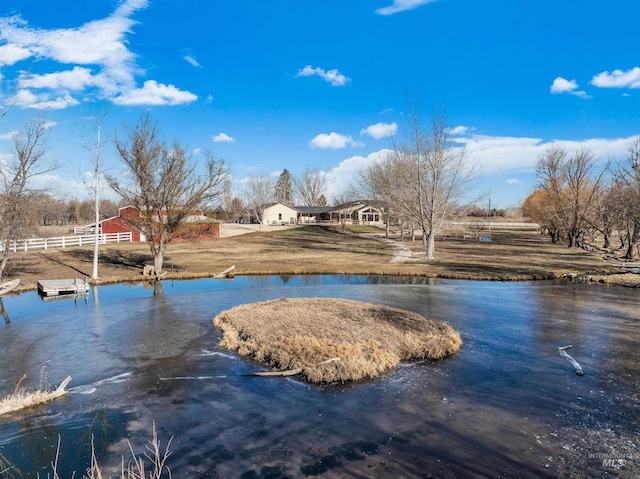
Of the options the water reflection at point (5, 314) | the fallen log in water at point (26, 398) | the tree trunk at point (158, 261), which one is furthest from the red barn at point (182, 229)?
the fallen log in water at point (26, 398)

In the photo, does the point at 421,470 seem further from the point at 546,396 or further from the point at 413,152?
the point at 413,152

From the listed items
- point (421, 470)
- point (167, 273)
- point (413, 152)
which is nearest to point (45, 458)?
point (421, 470)

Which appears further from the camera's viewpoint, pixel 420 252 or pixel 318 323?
pixel 420 252

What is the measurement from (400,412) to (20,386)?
360 inches

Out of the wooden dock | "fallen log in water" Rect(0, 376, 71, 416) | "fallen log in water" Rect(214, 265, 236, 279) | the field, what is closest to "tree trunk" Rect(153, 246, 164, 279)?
the field

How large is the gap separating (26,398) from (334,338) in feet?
26.4

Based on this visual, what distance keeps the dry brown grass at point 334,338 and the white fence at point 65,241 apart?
32768 mm

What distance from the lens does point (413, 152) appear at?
37.5m

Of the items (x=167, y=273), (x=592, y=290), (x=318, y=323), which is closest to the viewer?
(x=318, y=323)

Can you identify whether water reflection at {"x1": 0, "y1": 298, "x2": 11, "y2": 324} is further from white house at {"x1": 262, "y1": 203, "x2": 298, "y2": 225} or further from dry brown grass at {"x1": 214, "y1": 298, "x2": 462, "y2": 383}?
white house at {"x1": 262, "y1": 203, "x2": 298, "y2": 225}

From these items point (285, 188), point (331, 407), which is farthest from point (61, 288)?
point (285, 188)

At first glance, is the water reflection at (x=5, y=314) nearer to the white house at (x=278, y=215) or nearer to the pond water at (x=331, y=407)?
the pond water at (x=331, y=407)

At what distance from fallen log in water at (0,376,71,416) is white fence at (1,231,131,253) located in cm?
3408

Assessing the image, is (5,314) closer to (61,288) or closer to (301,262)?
(61,288)
